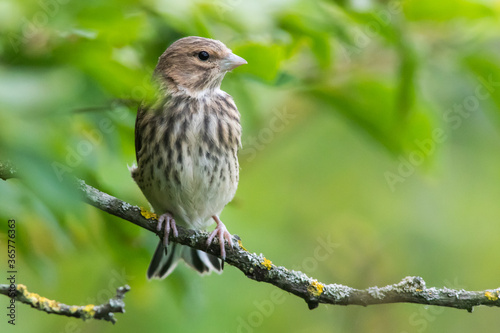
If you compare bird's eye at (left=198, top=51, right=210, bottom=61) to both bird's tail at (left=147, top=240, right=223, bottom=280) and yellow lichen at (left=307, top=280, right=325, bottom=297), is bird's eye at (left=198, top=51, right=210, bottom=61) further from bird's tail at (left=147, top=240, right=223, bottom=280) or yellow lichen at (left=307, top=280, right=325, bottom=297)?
yellow lichen at (left=307, top=280, right=325, bottom=297)

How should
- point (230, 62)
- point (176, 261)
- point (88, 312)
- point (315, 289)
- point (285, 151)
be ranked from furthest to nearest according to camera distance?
point (285, 151) → point (176, 261) → point (230, 62) → point (315, 289) → point (88, 312)

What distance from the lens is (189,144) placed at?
4.04 meters

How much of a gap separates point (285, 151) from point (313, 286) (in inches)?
142

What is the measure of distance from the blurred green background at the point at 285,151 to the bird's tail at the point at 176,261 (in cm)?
14

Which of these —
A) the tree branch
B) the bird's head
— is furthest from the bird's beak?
the tree branch

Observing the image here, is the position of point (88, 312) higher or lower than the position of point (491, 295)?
Answer: lower

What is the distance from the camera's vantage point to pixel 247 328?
4.69 m

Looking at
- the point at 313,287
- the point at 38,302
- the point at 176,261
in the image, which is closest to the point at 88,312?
the point at 38,302

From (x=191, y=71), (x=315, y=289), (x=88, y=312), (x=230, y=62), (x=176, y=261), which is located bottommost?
(x=88, y=312)

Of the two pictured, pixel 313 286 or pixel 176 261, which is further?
pixel 176 261

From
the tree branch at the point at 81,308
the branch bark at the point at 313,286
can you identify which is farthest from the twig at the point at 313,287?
the tree branch at the point at 81,308

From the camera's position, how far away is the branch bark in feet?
8.82

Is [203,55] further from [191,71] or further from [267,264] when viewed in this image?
[267,264]

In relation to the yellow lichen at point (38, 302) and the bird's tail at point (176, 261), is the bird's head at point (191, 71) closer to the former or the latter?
the bird's tail at point (176, 261)
